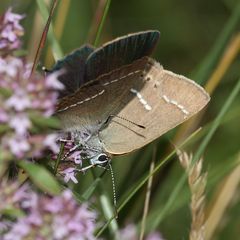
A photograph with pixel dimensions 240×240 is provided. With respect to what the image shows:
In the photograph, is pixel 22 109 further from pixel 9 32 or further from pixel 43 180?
pixel 9 32

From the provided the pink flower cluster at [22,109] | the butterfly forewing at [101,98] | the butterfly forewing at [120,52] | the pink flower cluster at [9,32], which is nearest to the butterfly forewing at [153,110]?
the butterfly forewing at [101,98]

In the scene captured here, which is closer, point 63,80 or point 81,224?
point 81,224

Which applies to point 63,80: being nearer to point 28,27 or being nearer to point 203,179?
point 203,179

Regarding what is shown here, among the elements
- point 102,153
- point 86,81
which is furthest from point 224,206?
point 86,81

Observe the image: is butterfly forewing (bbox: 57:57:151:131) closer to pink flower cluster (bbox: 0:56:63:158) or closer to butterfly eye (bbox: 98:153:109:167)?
butterfly eye (bbox: 98:153:109:167)

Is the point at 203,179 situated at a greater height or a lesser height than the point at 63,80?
lesser

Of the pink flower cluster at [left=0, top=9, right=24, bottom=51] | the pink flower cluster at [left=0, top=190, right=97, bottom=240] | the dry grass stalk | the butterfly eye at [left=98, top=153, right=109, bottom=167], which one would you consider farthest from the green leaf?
the butterfly eye at [left=98, top=153, right=109, bottom=167]
